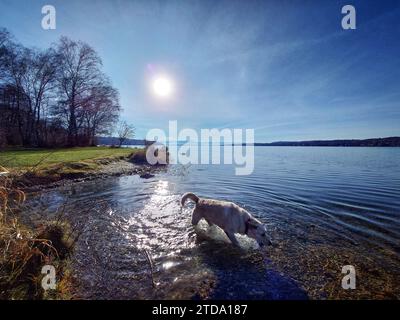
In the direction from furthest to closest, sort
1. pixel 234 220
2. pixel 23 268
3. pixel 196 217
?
pixel 196 217 → pixel 234 220 → pixel 23 268

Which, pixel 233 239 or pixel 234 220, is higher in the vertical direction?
pixel 234 220

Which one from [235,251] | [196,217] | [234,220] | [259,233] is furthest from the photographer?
[196,217]

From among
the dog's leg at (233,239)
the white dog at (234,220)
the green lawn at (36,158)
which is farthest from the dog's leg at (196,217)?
the green lawn at (36,158)

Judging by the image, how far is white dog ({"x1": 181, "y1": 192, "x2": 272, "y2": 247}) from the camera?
22.9 feet

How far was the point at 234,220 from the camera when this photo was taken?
24.4 ft

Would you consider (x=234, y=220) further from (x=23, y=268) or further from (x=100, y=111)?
(x=100, y=111)

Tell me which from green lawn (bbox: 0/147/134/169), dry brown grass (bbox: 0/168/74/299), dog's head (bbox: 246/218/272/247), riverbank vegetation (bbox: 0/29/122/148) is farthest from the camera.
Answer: riverbank vegetation (bbox: 0/29/122/148)

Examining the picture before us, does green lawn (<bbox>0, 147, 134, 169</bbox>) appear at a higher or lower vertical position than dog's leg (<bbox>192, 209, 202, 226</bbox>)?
higher

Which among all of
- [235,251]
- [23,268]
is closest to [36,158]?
[23,268]

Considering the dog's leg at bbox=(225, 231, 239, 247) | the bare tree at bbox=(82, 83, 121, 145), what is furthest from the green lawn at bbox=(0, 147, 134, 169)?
the bare tree at bbox=(82, 83, 121, 145)

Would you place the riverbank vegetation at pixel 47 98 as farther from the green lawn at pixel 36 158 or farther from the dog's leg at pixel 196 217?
the dog's leg at pixel 196 217

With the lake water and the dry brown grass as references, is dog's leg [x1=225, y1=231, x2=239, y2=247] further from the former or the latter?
the dry brown grass

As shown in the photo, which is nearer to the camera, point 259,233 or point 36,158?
point 259,233
